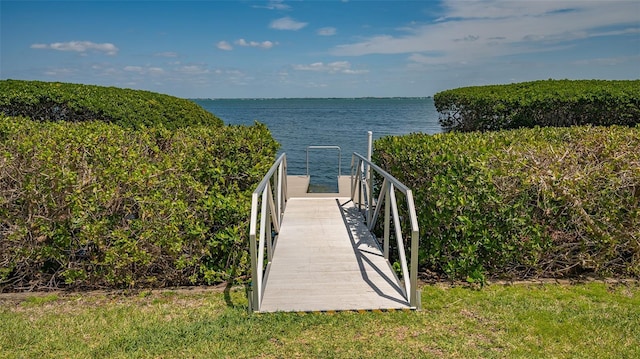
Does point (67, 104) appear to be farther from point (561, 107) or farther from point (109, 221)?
point (561, 107)

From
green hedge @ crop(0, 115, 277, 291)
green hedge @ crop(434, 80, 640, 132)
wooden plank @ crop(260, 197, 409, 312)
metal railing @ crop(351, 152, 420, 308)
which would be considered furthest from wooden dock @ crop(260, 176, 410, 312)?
green hedge @ crop(434, 80, 640, 132)

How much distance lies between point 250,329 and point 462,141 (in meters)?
3.28

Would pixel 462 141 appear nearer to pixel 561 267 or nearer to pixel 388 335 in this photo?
pixel 561 267

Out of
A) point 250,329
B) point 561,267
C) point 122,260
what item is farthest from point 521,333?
point 122,260

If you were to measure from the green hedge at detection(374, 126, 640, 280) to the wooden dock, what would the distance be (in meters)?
0.67

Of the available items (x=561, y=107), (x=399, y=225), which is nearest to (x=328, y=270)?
(x=399, y=225)

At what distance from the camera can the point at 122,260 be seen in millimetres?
4148

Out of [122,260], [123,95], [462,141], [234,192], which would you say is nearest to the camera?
[122,260]

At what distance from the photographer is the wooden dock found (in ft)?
12.8

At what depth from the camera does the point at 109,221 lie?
4.21 metres

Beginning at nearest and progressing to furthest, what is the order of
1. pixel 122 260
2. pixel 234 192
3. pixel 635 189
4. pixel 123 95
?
pixel 122 260 → pixel 635 189 → pixel 234 192 → pixel 123 95

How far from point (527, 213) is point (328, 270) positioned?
2089 millimetres

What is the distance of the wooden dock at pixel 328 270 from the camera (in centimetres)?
389

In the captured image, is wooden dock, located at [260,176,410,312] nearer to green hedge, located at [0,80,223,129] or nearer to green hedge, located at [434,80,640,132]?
green hedge, located at [0,80,223,129]
